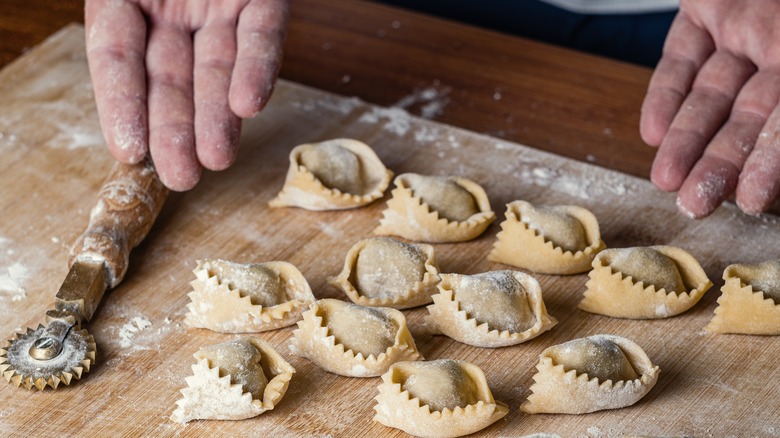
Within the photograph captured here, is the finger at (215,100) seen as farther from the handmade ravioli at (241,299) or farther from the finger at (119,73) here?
the handmade ravioli at (241,299)

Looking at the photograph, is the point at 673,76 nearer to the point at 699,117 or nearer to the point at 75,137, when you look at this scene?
the point at 699,117

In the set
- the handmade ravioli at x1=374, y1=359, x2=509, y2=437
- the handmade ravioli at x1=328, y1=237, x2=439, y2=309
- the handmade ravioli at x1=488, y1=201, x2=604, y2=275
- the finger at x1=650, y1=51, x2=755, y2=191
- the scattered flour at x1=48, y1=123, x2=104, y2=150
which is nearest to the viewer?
the handmade ravioli at x1=374, y1=359, x2=509, y2=437

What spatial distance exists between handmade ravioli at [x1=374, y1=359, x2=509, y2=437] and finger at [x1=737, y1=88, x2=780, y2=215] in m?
0.91

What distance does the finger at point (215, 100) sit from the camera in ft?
8.86

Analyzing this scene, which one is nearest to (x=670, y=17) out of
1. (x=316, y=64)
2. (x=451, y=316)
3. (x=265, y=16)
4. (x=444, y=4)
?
(x=444, y=4)

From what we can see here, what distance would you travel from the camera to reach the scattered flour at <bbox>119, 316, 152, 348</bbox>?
238 centimetres

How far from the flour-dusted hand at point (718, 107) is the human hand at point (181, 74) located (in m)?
1.15

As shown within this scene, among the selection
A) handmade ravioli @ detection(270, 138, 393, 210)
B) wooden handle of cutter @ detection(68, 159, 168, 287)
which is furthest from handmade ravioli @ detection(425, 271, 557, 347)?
wooden handle of cutter @ detection(68, 159, 168, 287)

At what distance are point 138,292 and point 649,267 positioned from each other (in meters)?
1.32

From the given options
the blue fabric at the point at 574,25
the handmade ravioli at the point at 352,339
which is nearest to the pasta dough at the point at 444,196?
the handmade ravioli at the point at 352,339

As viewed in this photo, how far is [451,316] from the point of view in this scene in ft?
7.75

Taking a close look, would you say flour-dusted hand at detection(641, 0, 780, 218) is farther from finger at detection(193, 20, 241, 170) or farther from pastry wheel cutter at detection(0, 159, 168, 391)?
pastry wheel cutter at detection(0, 159, 168, 391)

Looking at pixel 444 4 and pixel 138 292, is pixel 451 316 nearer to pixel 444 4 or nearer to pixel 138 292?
pixel 138 292

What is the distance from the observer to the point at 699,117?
→ 2.77 metres
